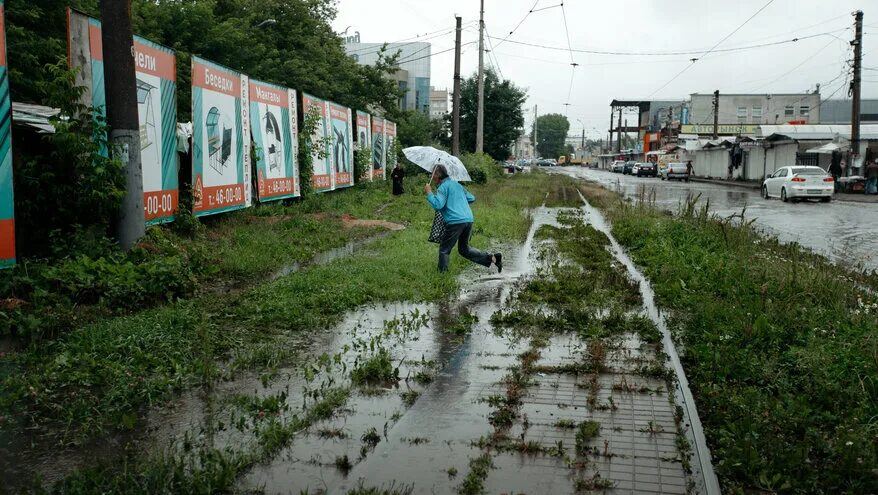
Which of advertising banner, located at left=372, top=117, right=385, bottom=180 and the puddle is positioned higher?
advertising banner, located at left=372, top=117, right=385, bottom=180

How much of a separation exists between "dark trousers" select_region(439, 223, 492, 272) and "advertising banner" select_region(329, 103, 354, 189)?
13269 mm

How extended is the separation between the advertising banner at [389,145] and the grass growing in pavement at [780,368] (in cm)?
2459

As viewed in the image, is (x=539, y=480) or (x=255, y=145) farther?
(x=255, y=145)

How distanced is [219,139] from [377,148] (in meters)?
18.3

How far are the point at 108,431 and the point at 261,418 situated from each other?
36.3 inches

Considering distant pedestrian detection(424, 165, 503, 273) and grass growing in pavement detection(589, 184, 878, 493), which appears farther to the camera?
distant pedestrian detection(424, 165, 503, 273)

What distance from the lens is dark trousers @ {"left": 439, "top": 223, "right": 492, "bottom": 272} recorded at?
33.4 ft

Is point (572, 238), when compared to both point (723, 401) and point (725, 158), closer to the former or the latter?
point (723, 401)

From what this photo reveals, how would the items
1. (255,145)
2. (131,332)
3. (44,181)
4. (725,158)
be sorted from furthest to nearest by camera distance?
(725,158)
(255,145)
(44,181)
(131,332)

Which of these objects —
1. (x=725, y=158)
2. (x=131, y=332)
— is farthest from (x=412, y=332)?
(x=725, y=158)

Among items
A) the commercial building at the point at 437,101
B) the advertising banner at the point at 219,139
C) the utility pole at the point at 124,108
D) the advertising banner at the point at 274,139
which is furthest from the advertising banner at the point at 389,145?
the commercial building at the point at 437,101

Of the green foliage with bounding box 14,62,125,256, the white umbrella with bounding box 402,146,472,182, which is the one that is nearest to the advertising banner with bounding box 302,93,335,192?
the white umbrella with bounding box 402,146,472,182

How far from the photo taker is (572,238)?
1481 centimetres

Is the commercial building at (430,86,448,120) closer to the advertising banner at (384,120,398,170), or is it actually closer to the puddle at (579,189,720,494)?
the advertising banner at (384,120,398,170)
